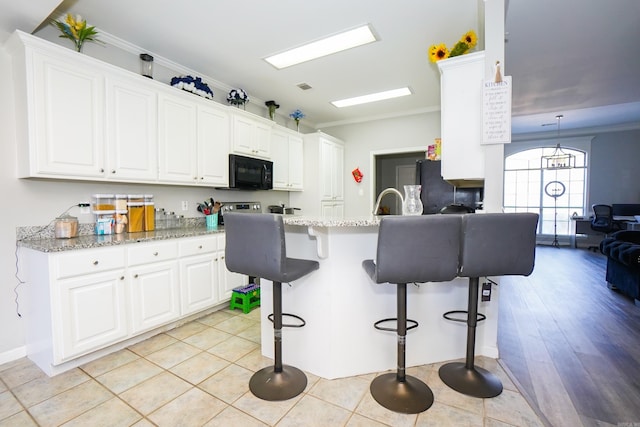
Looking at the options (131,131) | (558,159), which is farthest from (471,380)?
(558,159)

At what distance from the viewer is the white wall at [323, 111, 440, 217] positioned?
197 inches

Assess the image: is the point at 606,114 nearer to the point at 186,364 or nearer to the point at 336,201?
the point at 336,201

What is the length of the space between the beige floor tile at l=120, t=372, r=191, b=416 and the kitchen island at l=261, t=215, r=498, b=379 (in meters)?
0.64

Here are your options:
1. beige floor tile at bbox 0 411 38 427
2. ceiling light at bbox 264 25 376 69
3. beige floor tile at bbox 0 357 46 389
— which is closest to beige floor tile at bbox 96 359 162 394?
beige floor tile at bbox 0 411 38 427

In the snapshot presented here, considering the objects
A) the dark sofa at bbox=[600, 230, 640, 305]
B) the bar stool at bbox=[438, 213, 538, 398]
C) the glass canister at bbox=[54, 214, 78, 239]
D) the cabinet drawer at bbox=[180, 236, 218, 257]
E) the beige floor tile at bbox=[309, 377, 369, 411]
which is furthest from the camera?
the dark sofa at bbox=[600, 230, 640, 305]

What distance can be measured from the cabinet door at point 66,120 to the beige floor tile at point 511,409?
3.16 meters

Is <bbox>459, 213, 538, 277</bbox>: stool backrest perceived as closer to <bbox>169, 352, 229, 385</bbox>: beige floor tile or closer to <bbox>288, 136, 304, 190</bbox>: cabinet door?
<bbox>169, 352, 229, 385</bbox>: beige floor tile

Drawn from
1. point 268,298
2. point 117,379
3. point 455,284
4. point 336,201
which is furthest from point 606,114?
point 117,379

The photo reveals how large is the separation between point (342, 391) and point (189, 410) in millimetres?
885

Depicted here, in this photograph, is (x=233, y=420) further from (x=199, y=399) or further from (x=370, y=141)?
(x=370, y=141)

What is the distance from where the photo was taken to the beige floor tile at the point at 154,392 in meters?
1.69

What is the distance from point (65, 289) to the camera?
6.43ft

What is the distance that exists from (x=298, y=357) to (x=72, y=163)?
2.21 metres

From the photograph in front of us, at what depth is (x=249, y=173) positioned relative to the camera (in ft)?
12.4
